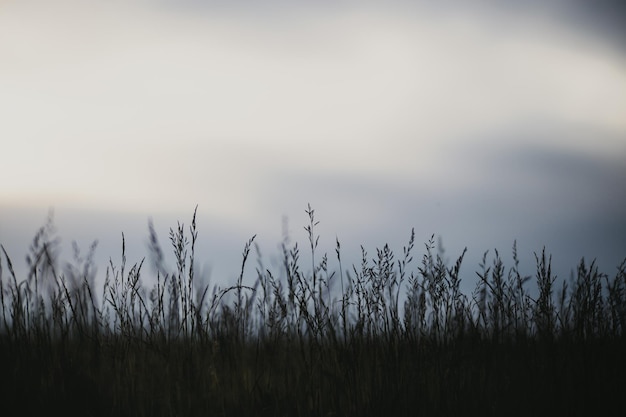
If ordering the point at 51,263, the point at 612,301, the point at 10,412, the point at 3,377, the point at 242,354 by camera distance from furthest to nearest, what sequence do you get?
the point at 612,301 → the point at 51,263 → the point at 242,354 → the point at 3,377 → the point at 10,412

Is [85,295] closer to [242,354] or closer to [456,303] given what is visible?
[242,354]

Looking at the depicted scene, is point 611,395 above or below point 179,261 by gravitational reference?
below

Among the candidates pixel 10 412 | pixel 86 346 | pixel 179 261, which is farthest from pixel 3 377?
pixel 179 261

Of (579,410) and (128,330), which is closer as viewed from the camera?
(579,410)

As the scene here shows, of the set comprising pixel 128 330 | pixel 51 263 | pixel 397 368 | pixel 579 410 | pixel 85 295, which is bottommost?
pixel 579 410

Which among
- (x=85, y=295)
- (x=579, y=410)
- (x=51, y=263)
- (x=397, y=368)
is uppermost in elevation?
(x=51, y=263)

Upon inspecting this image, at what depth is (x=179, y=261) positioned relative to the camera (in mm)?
3666

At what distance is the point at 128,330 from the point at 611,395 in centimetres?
311

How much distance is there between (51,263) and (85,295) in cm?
40

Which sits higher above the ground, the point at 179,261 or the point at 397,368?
the point at 179,261

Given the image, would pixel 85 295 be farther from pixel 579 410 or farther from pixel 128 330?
pixel 579 410

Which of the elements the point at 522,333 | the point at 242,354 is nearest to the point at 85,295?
the point at 242,354

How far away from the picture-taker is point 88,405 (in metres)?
3.28

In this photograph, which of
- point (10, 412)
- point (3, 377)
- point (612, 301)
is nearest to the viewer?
point (10, 412)
